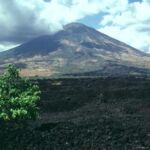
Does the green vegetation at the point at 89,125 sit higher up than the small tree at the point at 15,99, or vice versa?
the small tree at the point at 15,99

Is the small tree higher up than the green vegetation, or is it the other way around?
the small tree

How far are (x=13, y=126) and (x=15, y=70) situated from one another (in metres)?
4.81

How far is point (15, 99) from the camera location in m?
34.2

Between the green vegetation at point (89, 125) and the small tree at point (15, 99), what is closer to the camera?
the small tree at point (15, 99)

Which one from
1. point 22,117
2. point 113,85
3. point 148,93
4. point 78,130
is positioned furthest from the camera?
point 113,85

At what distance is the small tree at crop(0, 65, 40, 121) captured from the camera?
111 feet

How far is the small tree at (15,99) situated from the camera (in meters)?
33.9

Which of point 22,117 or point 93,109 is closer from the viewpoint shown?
point 22,117

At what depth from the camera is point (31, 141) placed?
37125 millimetres

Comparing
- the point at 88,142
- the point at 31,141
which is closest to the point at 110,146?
the point at 88,142

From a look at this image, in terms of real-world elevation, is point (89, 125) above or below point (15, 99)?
below

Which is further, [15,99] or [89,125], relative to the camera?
[89,125]

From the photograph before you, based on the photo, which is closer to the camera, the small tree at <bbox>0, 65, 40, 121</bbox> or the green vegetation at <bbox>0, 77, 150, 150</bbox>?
the small tree at <bbox>0, 65, 40, 121</bbox>

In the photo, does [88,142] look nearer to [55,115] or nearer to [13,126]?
[13,126]
